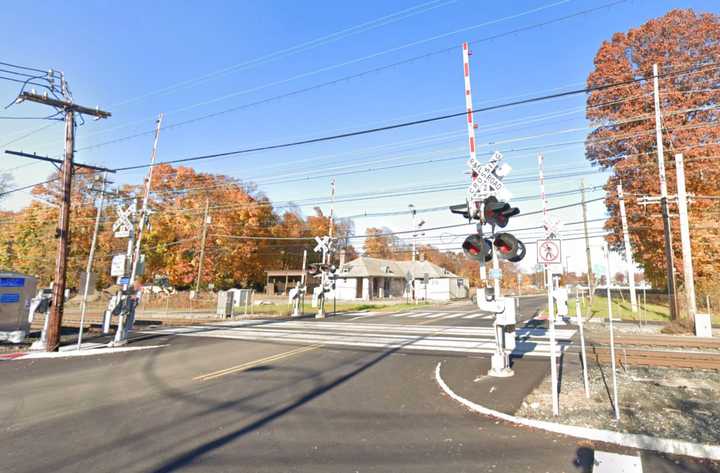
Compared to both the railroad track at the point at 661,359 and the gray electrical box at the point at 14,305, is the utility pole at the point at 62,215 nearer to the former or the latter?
the gray electrical box at the point at 14,305

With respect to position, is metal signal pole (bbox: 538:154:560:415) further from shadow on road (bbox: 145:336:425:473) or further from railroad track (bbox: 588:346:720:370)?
shadow on road (bbox: 145:336:425:473)

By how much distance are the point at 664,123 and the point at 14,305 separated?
33.0m

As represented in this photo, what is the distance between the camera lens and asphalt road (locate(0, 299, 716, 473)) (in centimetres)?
439

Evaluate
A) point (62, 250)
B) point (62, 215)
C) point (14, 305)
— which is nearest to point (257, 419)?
point (62, 250)

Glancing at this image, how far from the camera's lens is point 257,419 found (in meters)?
5.87

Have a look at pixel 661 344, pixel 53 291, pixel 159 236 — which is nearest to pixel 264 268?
pixel 159 236

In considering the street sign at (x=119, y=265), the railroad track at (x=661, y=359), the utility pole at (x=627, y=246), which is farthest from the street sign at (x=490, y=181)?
the street sign at (x=119, y=265)

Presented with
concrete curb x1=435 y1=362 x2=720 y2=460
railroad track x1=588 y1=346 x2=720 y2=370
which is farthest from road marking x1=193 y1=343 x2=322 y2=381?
railroad track x1=588 y1=346 x2=720 y2=370

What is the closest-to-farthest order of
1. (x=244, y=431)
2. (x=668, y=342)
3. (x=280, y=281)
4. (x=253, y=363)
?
(x=244, y=431) < (x=253, y=363) < (x=668, y=342) < (x=280, y=281)

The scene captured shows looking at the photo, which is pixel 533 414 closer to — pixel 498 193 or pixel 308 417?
pixel 308 417

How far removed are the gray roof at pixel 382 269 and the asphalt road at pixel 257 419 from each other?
126ft

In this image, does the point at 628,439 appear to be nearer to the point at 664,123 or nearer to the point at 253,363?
the point at 253,363

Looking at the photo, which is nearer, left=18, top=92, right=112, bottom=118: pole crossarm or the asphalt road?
the asphalt road

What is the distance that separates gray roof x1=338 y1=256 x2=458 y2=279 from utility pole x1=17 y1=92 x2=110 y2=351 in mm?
37272
